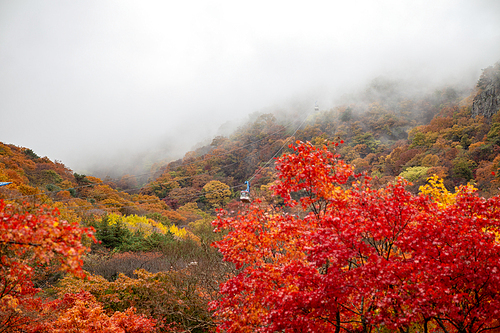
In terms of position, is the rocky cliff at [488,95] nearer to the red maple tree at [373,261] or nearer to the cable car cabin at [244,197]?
the cable car cabin at [244,197]

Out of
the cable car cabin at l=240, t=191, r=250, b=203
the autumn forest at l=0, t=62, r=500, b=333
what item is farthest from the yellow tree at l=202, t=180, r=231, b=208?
the cable car cabin at l=240, t=191, r=250, b=203

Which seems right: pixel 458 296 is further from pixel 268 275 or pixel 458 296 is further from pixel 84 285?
pixel 84 285

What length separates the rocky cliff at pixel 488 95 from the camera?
23516 millimetres

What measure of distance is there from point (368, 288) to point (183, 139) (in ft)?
219

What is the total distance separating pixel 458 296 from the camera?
316 centimetres

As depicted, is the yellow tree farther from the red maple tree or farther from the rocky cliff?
the red maple tree

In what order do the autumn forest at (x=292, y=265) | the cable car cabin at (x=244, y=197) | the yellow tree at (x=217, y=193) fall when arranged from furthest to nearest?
the yellow tree at (x=217, y=193) → the cable car cabin at (x=244, y=197) → the autumn forest at (x=292, y=265)

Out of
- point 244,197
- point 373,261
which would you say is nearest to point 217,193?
point 244,197

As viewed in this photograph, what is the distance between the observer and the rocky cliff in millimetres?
23516

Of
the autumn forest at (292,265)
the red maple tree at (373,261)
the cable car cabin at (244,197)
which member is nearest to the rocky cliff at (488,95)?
the autumn forest at (292,265)

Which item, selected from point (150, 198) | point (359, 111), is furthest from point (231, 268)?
point (359, 111)

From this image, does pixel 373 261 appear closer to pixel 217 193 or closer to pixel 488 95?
pixel 488 95

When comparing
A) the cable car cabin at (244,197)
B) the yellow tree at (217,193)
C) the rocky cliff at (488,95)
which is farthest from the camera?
the yellow tree at (217,193)

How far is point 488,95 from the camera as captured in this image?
24328mm
